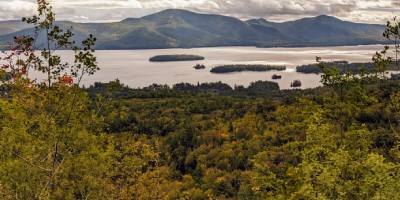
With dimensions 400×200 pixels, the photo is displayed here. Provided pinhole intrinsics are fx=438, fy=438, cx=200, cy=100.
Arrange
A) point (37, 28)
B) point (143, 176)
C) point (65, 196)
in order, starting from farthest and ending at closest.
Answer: point (143, 176), point (65, 196), point (37, 28)

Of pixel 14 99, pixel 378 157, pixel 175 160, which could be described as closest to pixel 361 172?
pixel 378 157

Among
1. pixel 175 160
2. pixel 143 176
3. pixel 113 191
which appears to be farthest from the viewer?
pixel 175 160

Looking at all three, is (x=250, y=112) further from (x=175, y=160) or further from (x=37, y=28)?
(x=37, y=28)

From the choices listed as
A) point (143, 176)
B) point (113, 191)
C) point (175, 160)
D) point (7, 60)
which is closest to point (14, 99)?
point (7, 60)

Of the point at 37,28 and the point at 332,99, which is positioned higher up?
the point at 37,28

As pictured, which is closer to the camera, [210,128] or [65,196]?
[65,196]

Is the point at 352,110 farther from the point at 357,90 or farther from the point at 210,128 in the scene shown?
the point at 210,128

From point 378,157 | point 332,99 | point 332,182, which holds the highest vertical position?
point 332,99

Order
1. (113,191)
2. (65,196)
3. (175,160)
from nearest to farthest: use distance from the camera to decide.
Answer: (65,196), (113,191), (175,160)

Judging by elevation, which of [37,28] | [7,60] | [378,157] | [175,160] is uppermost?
[37,28]
